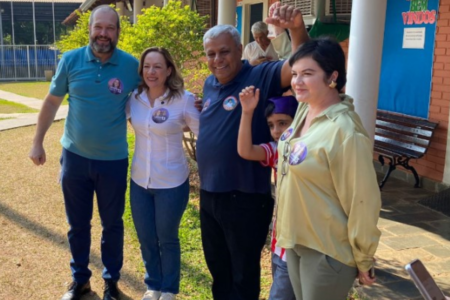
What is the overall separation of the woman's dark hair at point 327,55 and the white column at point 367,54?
7.06 ft

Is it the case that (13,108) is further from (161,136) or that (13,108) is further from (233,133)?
(233,133)

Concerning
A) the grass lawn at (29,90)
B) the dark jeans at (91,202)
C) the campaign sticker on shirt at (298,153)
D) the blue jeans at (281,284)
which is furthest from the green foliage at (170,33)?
the grass lawn at (29,90)

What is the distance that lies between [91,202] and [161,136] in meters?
0.81

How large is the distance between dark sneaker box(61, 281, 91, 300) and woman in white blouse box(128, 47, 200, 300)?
2.21 ft

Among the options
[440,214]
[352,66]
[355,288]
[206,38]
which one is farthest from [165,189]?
[440,214]

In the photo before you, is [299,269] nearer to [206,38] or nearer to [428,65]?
[206,38]

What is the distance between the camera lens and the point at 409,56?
6.70m

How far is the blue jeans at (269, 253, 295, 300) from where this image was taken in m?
2.56

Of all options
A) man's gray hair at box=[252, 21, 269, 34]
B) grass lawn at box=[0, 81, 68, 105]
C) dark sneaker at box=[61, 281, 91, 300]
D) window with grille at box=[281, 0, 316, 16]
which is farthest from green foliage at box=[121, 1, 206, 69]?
grass lawn at box=[0, 81, 68, 105]

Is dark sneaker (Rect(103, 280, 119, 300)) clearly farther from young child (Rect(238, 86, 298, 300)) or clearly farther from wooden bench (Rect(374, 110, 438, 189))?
wooden bench (Rect(374, 110, 438, 189))

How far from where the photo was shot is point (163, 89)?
11.1 feet

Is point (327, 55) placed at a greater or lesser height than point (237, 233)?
greater

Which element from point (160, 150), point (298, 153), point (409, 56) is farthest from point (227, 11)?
point (298, 153)

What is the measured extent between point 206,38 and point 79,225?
1700mm
